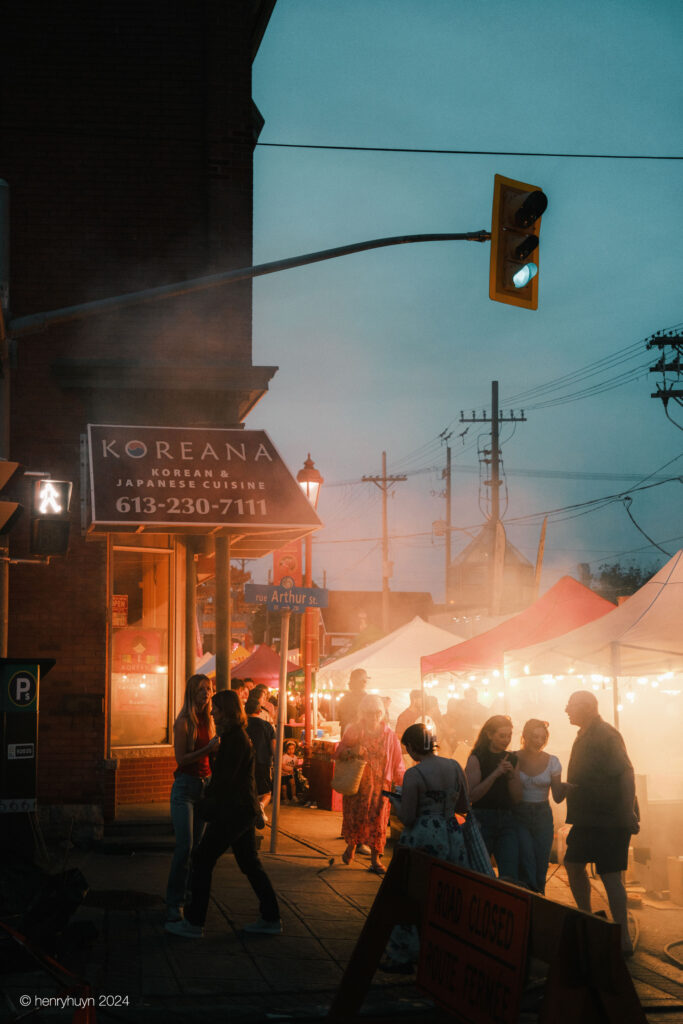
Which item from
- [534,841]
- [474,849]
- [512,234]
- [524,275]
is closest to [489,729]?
[534,841]

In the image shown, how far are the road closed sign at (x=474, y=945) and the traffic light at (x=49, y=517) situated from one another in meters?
5.60

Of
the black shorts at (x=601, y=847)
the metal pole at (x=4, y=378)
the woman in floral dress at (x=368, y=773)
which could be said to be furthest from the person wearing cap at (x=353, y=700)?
the black shorts at (x=601, y=847)

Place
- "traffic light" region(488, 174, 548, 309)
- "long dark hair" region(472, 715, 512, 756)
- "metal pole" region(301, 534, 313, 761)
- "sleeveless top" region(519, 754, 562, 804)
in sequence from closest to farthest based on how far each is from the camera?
"long dark hair" region(472, 715, 512, 756)
"sleeveless top" region(519, 754, 562, 804)
"traffic light" region(488, 174, 548, 309)
"metal pole" region(301, 534, 313, 761)

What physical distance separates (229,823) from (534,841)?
2.58 metres

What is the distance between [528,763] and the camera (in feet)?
28.4

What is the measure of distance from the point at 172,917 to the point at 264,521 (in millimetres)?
4725

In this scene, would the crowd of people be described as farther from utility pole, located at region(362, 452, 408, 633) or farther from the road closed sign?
utility pole, located at region(362, 452, 408, 633)

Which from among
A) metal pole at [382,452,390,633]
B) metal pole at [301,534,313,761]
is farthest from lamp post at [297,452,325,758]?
metal pole at [382,452,390,633]

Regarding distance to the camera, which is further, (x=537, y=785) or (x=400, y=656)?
(x=400, y=656)

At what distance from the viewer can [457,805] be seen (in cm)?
730

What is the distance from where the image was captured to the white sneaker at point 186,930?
7488mm

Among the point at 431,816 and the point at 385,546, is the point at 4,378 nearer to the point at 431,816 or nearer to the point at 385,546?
the point at 431,816

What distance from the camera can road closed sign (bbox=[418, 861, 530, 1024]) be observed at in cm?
412

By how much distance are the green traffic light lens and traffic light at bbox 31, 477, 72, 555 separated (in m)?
4.50
